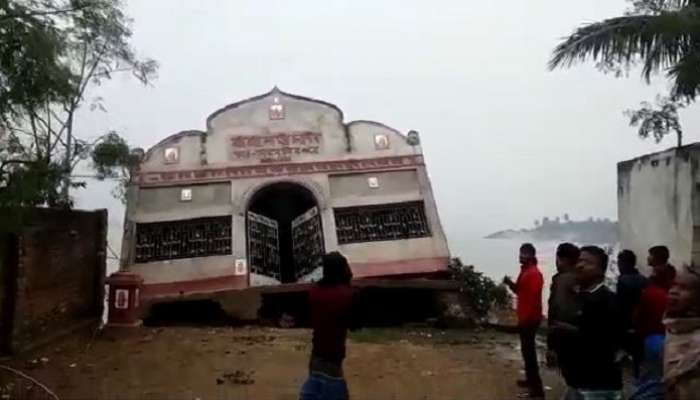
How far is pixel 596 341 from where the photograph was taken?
4.27m

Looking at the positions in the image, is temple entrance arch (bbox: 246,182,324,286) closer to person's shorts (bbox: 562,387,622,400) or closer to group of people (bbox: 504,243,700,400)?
group of people (bbox: 504,243,700,400)

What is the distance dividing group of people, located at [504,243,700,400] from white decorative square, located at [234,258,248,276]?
40.6ft

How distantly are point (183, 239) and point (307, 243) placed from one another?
10.2 feet

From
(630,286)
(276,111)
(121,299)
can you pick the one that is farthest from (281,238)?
(630,286)

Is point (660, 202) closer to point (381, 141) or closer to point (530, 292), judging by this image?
point (530, 292)

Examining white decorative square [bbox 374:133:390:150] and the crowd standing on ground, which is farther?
white decorative square [bbox 374:133:390:150]

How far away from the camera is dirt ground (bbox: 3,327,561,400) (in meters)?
8.23

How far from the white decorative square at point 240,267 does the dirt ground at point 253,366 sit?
4599 mm

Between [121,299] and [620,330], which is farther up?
[620,330]

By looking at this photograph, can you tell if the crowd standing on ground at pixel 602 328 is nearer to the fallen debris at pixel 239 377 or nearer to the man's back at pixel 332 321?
the man's back at pixel 332 321

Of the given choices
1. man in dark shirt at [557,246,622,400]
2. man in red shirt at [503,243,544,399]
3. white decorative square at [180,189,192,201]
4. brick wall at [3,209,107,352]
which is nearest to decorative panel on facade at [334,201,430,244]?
white decorative square at [180,189,192,201]

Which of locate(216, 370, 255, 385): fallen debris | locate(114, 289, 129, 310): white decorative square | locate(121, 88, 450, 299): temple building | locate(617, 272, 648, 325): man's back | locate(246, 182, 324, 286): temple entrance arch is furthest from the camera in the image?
locate(246, 182, 324, 286): temple entrance arch

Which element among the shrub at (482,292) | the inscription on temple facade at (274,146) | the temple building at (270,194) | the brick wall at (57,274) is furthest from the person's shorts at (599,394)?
the inscription on temple facade at (274,146)

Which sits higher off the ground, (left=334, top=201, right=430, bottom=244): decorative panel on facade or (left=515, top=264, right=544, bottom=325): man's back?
(left=334, top=201, right=430, bottom=244): decorative panel on facade
